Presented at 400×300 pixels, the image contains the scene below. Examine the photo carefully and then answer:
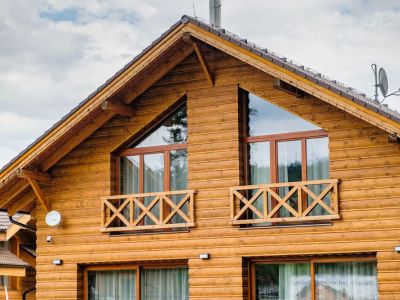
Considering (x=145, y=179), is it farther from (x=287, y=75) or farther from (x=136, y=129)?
(x=287, y=75)

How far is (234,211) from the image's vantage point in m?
16.5

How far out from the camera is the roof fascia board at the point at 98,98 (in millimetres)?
16406

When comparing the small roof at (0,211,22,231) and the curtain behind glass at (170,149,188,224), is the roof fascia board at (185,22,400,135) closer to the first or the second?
the curtain behind glass at (170,149,188,224)

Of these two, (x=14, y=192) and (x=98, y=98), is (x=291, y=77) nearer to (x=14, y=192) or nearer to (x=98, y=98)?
(x=98, y=98)

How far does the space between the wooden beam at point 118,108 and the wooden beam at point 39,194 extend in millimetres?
1910

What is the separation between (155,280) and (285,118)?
138 inches

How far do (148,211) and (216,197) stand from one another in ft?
3.93

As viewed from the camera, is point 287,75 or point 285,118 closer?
point 287,75

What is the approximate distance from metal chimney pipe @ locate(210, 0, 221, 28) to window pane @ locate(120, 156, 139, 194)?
3.19 meters

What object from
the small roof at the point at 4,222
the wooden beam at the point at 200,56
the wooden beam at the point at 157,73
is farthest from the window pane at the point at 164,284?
the small roof at the point at 4,222

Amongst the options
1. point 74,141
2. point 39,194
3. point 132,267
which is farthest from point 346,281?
point 39,194

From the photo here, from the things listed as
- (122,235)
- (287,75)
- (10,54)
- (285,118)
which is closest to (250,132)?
(285,118)

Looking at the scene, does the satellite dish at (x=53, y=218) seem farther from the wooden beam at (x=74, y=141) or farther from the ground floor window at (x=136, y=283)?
the ground floor window at (x=136, y=283)

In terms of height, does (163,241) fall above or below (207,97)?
below
